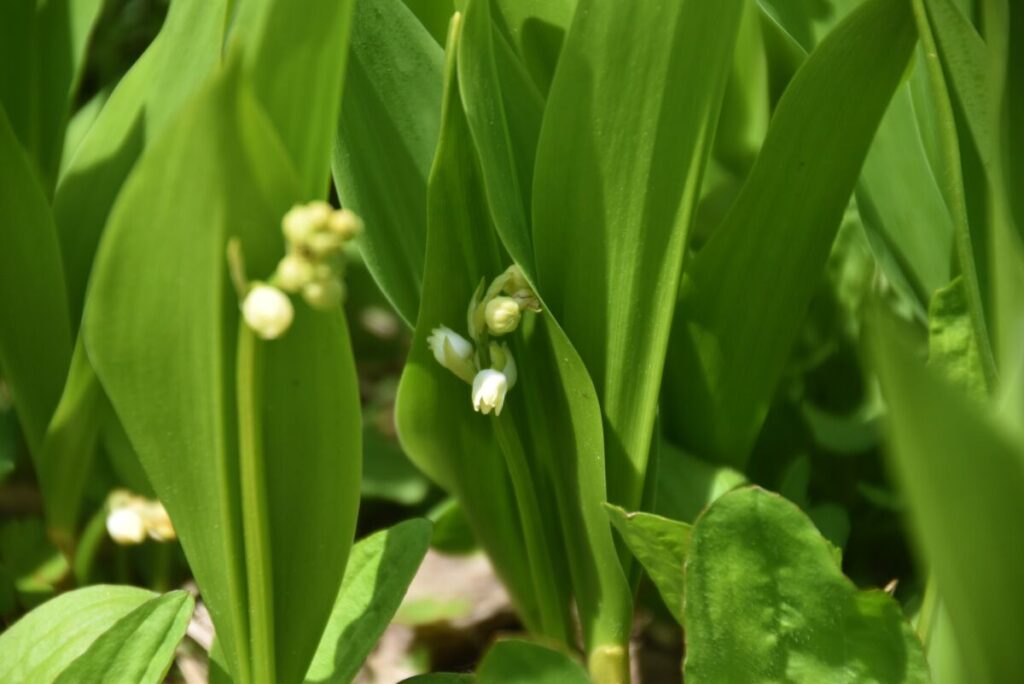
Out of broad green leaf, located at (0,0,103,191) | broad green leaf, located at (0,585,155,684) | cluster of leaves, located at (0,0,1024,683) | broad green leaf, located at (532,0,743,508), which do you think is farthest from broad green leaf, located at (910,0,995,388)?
broad green leaf, located at (0,0,103,191)

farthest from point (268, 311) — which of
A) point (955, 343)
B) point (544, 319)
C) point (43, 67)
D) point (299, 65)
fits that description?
point (43, 67)

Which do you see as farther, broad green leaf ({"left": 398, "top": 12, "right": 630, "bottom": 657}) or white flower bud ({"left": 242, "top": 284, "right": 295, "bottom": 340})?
broad green leaf ({"left": 398, "top": 12, "right": 630, "bottom": 657})

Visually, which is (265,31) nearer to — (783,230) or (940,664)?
(783,230)

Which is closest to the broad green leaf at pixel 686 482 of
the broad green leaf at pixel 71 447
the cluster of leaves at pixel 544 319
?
the cluster of leaves at pixel 544 319

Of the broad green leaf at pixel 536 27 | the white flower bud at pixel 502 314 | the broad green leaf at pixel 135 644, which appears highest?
the broad green leaf at pixel 536 27

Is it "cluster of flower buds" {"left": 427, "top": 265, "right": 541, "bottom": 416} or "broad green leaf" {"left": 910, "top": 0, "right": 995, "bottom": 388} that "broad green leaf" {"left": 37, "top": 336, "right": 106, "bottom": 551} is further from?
"broad green leaf" {"left": 910, "top": 0, "right": 995, "bottom": 388}

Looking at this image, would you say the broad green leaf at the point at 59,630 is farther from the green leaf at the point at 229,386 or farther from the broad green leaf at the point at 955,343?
the broad green leaf at the point at 955,343

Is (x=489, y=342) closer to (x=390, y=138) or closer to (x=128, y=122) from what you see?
(x=390, y=138)

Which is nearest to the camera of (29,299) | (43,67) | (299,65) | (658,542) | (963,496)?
(963,496)
